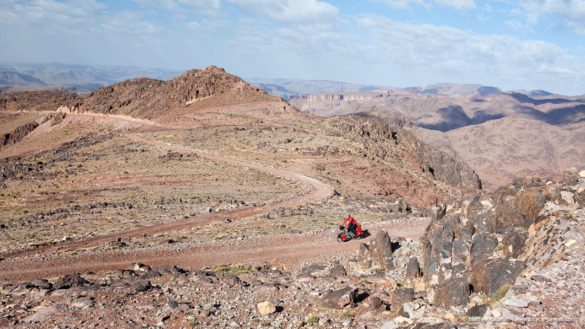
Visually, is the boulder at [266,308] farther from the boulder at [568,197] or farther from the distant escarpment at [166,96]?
the distant escarpment at [166,96]

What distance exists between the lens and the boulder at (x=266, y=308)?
52.6 feet

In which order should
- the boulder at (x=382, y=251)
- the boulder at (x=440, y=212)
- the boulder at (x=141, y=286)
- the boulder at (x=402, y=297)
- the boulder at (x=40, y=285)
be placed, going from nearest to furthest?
1. the boulder at (x=402, y=297)
2. the boulder at (x=141, y=286)
3. the boulder at (x=40, y=285)
4. the boulder at (x=382, y=251)
5. the boulder at (x=440, y=212)

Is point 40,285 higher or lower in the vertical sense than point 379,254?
lower

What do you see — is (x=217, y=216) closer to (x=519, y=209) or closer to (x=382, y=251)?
(x=382, y=251)

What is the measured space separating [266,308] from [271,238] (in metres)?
11.3

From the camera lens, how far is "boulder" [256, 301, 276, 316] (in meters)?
16.0

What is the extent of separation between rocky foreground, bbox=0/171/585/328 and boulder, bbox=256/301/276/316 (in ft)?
0.11

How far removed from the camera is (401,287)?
18062mm

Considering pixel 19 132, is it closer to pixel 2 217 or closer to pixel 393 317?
pixel 2 217

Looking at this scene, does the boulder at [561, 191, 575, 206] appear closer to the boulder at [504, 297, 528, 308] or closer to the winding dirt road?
the boulder at [504, 297, 528, 308]

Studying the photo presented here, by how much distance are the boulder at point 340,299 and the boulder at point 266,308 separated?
1.69m

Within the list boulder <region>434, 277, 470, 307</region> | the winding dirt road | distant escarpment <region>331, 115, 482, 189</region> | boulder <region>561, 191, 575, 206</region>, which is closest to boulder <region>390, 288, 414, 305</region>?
boulder <region>434, 277, 470, 307</region>

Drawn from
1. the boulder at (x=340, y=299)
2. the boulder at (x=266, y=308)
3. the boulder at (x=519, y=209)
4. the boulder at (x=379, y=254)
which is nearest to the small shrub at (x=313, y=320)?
the boulder at (x=340, y=299)

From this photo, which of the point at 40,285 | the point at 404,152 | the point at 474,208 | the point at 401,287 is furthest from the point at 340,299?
the point at 404,152
